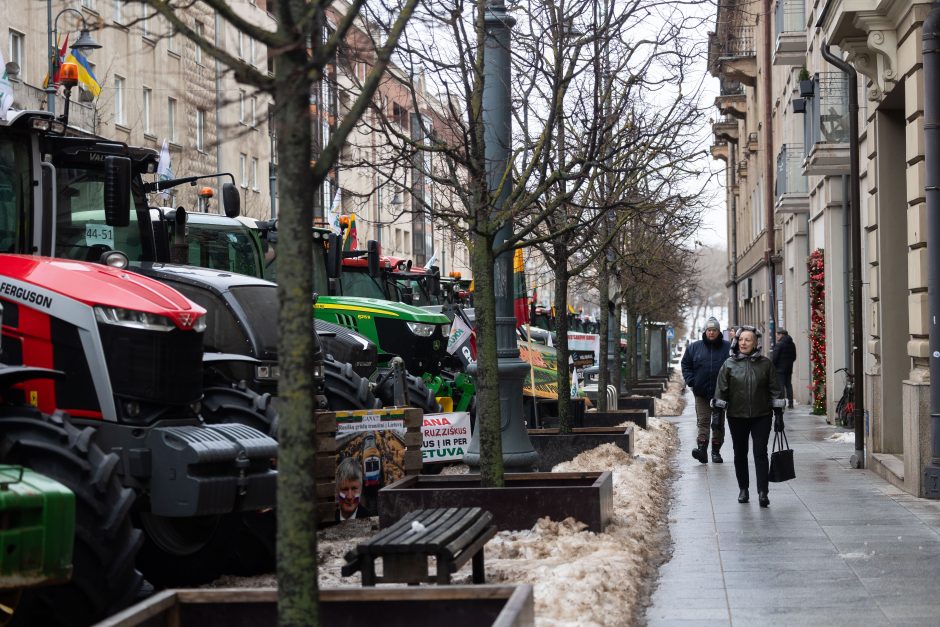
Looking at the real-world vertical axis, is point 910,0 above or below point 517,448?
above

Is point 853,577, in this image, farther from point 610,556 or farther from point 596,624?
point 596,624

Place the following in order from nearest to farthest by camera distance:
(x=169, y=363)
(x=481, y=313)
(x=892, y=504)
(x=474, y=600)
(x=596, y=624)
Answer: (x=474, y=600)
(x=596, y=624)
(x=169, y=363)
(x=481, y=313)
(x=892, y=504)

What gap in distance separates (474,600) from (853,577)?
13.7 feet

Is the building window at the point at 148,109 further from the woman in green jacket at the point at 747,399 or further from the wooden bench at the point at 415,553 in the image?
the wooden bench at the point at 415,553

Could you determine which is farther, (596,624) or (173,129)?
(173,129)

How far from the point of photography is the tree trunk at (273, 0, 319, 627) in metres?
5.00

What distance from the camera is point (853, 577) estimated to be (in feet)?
29.7

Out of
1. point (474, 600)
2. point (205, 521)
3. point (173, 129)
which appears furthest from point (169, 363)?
point (173, 129)

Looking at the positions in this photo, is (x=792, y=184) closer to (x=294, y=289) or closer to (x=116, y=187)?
(x=116, y=187)

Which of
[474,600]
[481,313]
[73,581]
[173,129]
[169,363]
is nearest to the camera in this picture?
[474,600]

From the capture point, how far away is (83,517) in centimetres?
695

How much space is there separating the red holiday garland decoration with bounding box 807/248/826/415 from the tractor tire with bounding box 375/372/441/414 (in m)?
13.8

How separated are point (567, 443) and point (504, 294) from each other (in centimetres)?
353

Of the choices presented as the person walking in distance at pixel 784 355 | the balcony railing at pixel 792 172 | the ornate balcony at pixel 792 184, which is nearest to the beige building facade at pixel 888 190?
the person walking in distance at pixel 784 355
